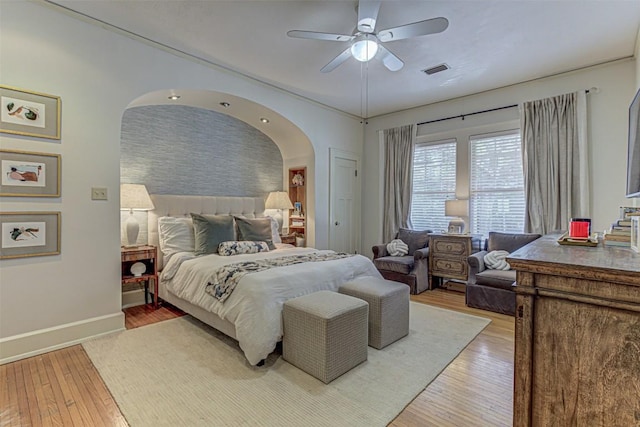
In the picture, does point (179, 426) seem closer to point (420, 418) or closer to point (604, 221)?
point (420, 418)

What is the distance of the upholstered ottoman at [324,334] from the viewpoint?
6.68 feet

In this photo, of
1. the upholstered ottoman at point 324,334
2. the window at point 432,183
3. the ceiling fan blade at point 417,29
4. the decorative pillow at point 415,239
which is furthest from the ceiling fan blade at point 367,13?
the decorative pillow at point 415,239

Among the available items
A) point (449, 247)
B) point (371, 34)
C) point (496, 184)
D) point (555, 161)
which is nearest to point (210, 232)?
point (371, 34)

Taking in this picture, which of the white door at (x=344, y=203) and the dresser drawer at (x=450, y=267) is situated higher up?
the white door at (x=344, y=203)

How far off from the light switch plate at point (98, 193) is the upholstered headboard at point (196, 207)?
0.85m

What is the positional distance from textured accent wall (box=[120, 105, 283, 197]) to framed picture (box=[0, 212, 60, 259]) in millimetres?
1133

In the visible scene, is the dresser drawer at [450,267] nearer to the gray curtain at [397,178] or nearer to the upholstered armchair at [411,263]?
the upholstered armchair at [411,263]

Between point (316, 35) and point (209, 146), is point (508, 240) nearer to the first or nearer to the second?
point (316, 35)

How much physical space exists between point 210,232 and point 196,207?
2.19 feet

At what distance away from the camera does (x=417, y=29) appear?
2254 millimetres

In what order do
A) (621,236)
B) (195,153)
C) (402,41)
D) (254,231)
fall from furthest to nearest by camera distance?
(195,153) < (254,231) < (402,41) < (621,236)

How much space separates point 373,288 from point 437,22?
2.09m

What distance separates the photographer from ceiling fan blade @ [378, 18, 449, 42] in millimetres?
2129

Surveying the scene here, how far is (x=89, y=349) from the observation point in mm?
2492
